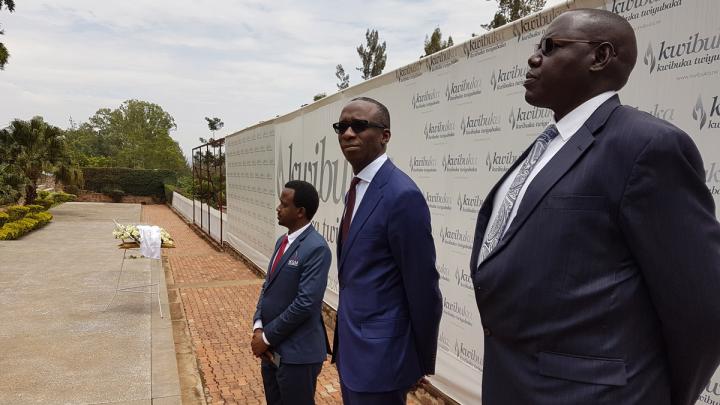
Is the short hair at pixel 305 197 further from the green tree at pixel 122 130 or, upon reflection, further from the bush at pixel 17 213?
the green tree at pixel 122 130

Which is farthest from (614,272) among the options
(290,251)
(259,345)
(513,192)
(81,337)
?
(81,337)

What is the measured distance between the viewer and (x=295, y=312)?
2678mm

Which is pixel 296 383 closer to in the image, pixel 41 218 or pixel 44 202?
pixel 41 218

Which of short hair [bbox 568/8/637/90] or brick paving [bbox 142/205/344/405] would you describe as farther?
brick paving [bbox 142/205/344/405]

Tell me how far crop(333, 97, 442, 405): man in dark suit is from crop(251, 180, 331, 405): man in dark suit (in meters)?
0.68

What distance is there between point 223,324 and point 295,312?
4.07m

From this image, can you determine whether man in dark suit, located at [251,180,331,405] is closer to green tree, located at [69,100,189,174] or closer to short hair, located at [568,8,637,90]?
short hair, located at [568,8,637,90]

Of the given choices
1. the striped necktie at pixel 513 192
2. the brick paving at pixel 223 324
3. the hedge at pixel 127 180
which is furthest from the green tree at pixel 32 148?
the striped necktie at pixel 513 192

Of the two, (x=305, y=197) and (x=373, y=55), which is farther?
(x=373, y=55)

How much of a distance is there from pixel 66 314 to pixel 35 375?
7.42 ft

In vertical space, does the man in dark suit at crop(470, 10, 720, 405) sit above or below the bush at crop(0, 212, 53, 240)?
above

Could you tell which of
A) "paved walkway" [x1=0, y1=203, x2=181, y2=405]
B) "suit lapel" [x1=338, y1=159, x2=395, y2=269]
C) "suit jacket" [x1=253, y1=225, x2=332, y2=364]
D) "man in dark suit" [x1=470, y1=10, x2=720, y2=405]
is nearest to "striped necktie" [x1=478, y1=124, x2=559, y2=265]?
"man in dark suit" [x1=470, y1=10, x2=720, y2=405]

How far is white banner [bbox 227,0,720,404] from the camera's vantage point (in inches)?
80.1

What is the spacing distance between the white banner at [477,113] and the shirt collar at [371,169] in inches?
44.8
